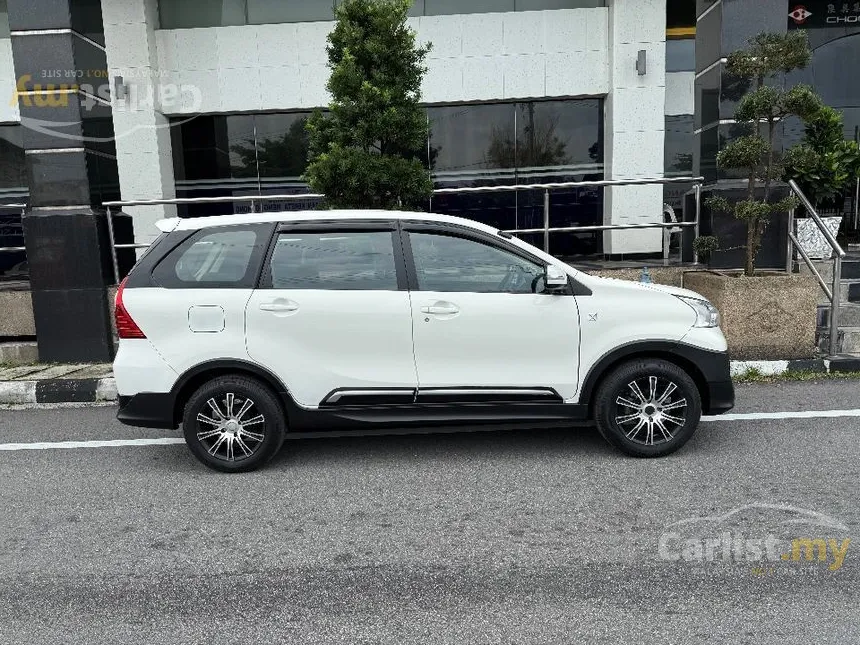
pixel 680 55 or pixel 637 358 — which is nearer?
pixel 637 358

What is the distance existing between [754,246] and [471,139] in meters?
6.56

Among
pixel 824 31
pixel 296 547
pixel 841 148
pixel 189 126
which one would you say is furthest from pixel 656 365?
pixel 824 31

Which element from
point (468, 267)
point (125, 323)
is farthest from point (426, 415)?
point (125, 323)

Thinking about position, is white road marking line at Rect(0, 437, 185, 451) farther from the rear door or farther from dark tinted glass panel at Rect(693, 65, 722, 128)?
dark tinted glass panel at Rect(693, 65, 722, 128)

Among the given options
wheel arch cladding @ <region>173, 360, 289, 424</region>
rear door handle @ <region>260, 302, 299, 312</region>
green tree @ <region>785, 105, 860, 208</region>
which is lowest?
wheel arch cladding @ <region>173, 360, 289, 424</region>

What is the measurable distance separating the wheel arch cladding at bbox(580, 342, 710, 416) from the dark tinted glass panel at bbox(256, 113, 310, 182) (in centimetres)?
937

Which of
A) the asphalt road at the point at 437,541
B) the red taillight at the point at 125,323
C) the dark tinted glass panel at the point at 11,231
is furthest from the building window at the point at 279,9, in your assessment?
the asphalt road at the point at 437,541

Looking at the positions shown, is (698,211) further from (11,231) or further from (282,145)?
(11,231)

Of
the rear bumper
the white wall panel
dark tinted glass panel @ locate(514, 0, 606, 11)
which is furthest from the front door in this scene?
dark tinted glass panel @ locate(514, 0, 606, 11)

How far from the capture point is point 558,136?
1250 centimetres

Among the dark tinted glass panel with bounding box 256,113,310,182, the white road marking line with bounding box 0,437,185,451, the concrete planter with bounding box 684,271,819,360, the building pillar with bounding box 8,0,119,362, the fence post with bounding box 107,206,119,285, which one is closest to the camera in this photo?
the white road marking line with bounding box 0,437,185,451

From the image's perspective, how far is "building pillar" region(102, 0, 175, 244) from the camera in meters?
11.7

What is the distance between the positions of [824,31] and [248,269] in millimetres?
14024

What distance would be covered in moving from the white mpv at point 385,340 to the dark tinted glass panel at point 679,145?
1066cm
